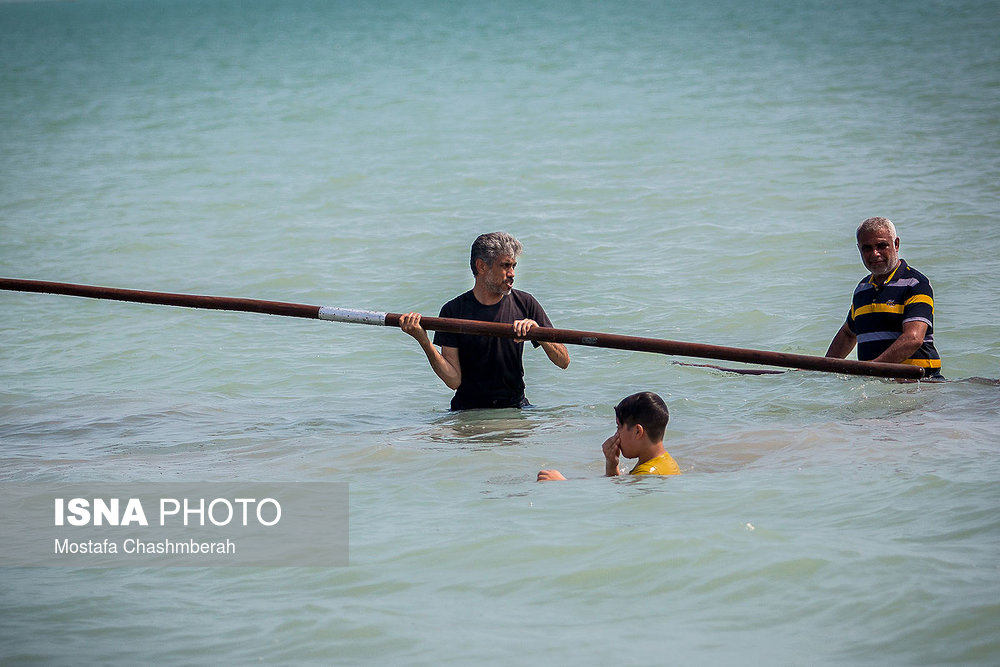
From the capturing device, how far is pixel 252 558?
479 cm

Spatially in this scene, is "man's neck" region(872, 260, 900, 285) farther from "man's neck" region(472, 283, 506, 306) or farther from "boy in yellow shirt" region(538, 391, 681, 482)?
"man's neck" region(472, 283, 506, 306)

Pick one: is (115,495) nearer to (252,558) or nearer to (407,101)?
(252,558)

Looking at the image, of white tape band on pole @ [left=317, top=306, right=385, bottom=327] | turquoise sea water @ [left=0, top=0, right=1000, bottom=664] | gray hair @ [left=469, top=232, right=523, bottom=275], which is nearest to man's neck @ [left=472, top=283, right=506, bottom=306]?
gray hair @ [left=469, top=232, right=523, bottom=275]

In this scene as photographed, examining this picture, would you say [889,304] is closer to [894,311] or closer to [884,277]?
[894,311]

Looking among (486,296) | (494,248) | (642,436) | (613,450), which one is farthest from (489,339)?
(642,436)

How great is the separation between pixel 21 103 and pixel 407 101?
1051 cm

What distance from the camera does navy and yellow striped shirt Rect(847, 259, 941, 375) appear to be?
21.1 ft

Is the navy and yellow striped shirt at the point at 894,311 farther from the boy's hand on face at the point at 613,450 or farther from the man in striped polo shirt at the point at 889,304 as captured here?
the boy's hand on face at the point at 613,450

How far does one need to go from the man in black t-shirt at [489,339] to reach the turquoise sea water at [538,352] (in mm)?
193

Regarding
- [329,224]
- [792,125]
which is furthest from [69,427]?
[792,125]

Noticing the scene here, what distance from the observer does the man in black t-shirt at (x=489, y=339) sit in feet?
20.3

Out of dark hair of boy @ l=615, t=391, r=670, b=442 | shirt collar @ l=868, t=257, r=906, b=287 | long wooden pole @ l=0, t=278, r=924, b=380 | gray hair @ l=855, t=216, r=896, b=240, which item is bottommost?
dark hair of boy @ l=615, t=391, r=670, b=442

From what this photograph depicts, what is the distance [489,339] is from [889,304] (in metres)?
2.29

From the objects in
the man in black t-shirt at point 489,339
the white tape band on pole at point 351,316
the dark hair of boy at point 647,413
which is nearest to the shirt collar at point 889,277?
the man in black t-shirt at point 489,339
